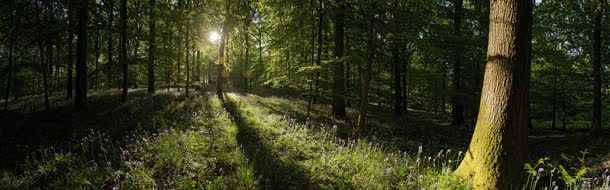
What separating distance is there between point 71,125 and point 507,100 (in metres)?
14.5

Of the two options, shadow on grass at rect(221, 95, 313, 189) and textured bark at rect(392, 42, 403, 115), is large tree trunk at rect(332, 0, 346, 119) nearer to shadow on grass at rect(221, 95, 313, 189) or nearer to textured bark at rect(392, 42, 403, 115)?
textured bark at rect(392, 42, 403, 115)

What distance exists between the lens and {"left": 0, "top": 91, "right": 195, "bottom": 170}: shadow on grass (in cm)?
975

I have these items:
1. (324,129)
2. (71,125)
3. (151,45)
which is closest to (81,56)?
(71,125)

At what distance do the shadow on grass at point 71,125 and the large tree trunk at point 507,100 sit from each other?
778 cm

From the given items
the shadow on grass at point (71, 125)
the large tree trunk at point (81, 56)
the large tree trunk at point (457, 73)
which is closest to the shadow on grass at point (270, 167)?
the shadow on grass at point (71, 125)

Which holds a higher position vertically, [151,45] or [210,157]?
[151,45]

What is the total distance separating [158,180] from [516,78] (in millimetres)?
6142

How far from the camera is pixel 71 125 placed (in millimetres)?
12938

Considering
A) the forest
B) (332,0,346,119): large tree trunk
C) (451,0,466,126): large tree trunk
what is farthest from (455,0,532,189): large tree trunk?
(451,0,466,126): large tree trunk

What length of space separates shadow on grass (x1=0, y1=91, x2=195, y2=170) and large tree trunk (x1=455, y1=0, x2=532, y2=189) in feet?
25.5

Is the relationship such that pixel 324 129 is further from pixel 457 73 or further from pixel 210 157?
pixel 457 73

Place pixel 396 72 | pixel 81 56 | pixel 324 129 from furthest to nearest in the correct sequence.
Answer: pixel 396 72
pixel 81 56
pixel 324 129

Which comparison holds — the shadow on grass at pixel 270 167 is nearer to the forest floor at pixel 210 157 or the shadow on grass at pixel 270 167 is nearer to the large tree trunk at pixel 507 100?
the forest floor at pixel 210 157

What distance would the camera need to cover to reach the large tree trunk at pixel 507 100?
17.7 ft
